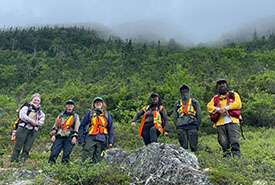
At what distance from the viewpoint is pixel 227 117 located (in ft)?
14.1

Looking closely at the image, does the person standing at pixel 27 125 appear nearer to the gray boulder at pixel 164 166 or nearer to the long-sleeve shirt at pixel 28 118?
the long-sleeve shirt at pixel 28 118

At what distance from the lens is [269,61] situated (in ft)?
94.2

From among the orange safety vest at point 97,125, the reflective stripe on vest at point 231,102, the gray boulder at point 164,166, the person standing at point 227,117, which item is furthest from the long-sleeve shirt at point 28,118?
the reflective stripe on vest at point 231,102

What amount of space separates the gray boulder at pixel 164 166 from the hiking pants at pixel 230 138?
91 centimetres

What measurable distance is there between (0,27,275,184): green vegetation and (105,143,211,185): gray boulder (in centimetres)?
21

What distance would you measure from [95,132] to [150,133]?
115cm

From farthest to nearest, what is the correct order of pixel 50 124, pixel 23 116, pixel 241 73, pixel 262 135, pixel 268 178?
pixel 241 73, pixel 50 124, pixel 262 135, pixel 23 116, pixel 268 178

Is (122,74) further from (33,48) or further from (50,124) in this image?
(33,48)

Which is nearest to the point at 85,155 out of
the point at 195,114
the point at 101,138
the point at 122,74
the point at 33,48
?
the point at 101,138

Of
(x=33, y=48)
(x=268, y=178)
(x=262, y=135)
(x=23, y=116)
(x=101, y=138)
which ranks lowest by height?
(x=262, y=135)

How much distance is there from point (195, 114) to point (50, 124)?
8.22m

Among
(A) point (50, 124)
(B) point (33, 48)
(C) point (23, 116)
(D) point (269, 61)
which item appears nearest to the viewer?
(C) point (23, 116)

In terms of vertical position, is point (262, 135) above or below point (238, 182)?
below

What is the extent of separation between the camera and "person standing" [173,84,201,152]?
14.8 feet
